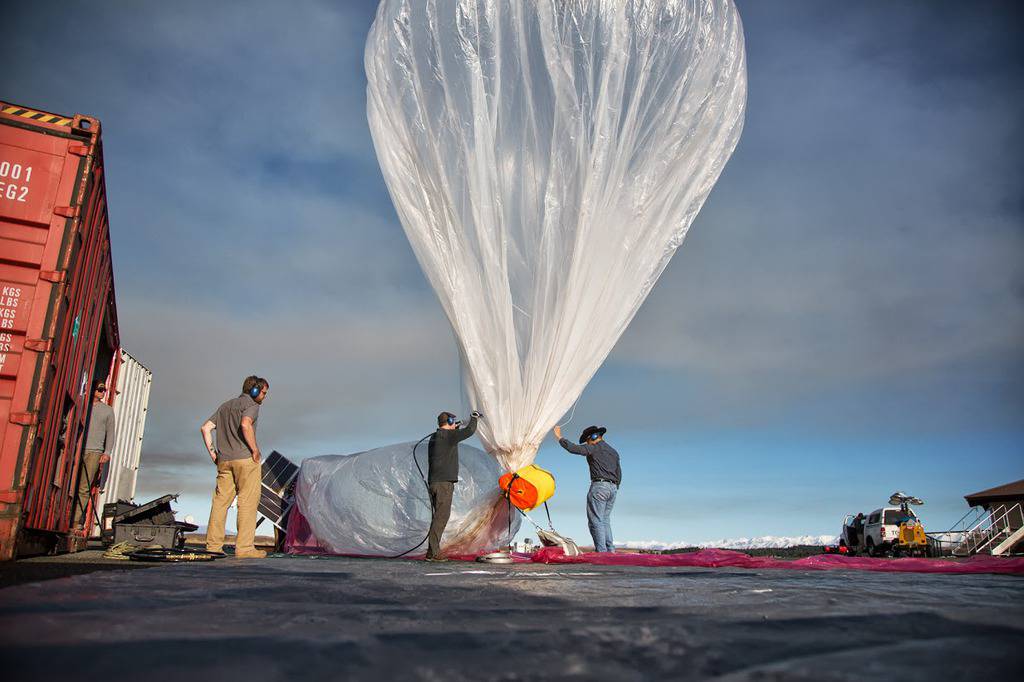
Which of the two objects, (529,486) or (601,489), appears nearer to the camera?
(529,486)

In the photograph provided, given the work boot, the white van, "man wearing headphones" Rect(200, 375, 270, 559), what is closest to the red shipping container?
"man wearing headphones" Rect(200, 375, 270, 559)

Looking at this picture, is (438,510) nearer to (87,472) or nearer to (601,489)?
(601,489)

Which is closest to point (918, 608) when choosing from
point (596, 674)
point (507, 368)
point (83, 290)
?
point (596, 674)

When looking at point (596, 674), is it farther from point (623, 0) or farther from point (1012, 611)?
point (623, 0)

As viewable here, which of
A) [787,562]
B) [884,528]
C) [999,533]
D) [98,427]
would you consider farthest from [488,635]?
[999,533]

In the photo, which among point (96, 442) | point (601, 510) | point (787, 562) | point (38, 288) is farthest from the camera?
point (601, 510)

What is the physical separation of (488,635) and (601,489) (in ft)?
25.3

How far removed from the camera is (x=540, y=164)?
6.54 m

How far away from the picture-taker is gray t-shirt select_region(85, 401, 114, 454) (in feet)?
29.2

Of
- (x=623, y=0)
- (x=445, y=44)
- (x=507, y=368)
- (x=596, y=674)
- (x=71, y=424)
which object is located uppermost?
(x=623, y=0)

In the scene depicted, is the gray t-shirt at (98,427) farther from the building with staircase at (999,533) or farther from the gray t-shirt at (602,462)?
the building with staircase at (999,533)

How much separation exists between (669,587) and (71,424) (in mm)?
6509

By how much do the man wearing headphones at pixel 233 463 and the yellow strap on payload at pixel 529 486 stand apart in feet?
7.89

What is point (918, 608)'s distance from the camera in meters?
2.36
